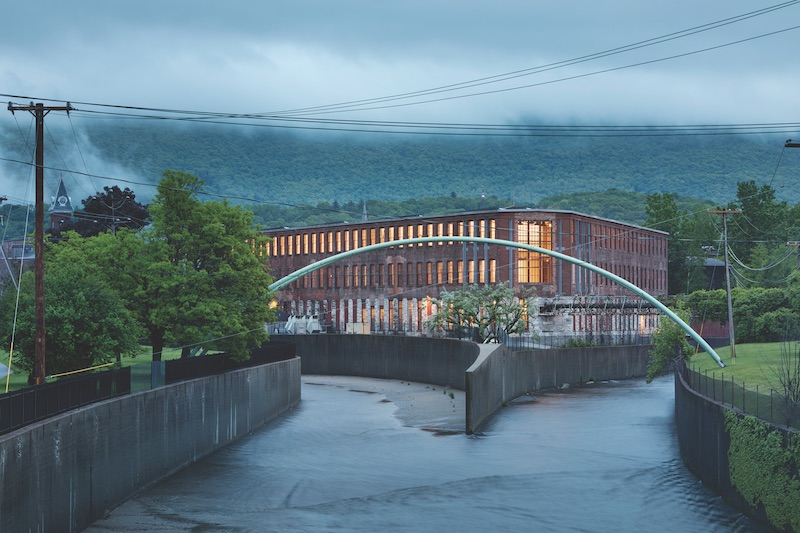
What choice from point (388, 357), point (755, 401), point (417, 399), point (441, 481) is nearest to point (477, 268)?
point (388, 357)

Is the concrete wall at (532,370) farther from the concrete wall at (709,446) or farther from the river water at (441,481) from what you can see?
the concrete wall at (709,446)

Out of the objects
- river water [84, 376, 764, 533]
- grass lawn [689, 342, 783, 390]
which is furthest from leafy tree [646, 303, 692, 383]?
river water [84, 376, 764, 533]

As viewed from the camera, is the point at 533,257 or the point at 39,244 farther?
the point at 533,257

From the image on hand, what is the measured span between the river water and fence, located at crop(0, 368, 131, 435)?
3.82 meters

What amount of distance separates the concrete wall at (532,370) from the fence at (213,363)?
474 inches

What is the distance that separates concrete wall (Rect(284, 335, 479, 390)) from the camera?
85.6 metres

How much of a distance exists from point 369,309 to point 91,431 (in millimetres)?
108134

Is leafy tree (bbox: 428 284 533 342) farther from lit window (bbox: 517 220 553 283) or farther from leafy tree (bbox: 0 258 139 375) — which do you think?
leafy tree (bbox: 0 258 139 375)

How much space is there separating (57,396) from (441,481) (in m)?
17.3

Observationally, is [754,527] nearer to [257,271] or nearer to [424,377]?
[257,271]

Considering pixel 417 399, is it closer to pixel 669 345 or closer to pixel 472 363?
pixel 472 363

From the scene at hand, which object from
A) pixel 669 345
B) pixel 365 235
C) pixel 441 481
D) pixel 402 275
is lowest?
pixel 441 481

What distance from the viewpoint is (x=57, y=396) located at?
31078 mm

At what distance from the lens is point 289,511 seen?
37469mm
